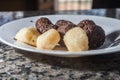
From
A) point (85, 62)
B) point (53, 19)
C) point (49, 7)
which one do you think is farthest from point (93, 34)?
point (49, 7)

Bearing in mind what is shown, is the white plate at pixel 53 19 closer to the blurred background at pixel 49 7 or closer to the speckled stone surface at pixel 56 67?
the speckled stone surface at pixel 56 67

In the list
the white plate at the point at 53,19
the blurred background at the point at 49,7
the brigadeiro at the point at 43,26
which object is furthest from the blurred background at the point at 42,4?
the brigadeiro at the point at 43,26

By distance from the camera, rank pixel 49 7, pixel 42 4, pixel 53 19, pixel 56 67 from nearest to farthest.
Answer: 1. pixel 56 67
2. pixel 53 19
3. pixel 42 4
4. pixel 49 7

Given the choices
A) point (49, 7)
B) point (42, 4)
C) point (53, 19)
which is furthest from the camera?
point (49, 7)

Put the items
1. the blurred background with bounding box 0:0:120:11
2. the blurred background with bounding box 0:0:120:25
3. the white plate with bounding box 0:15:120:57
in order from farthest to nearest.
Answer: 1. the blurred background with bounding box 0:0:120:11
2. the blurred background with bounding box 0:0:120:25
3. the white plate with bounding box 0:15:120:57

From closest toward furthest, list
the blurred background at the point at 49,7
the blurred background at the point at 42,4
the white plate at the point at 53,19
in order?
the white plate at the point at 53,19
the blurred background at the point at 49,7
the blurred background at the point at 42,4

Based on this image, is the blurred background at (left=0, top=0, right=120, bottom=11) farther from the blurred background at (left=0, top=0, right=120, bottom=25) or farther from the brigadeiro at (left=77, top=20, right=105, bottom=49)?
the brigadeiro at (left=77, top=20, right=105, bottom=49)

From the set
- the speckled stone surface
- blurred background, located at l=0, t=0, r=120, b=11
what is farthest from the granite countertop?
blurred background, located at l=0, t=0, r=120, b=11

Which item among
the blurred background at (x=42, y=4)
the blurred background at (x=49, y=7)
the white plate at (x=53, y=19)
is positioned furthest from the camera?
the blurred background at (x=42, y=4)

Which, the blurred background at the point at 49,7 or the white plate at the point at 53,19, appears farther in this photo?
the blurred background at the point at 49,7

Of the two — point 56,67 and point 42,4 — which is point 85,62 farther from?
point 42,4
